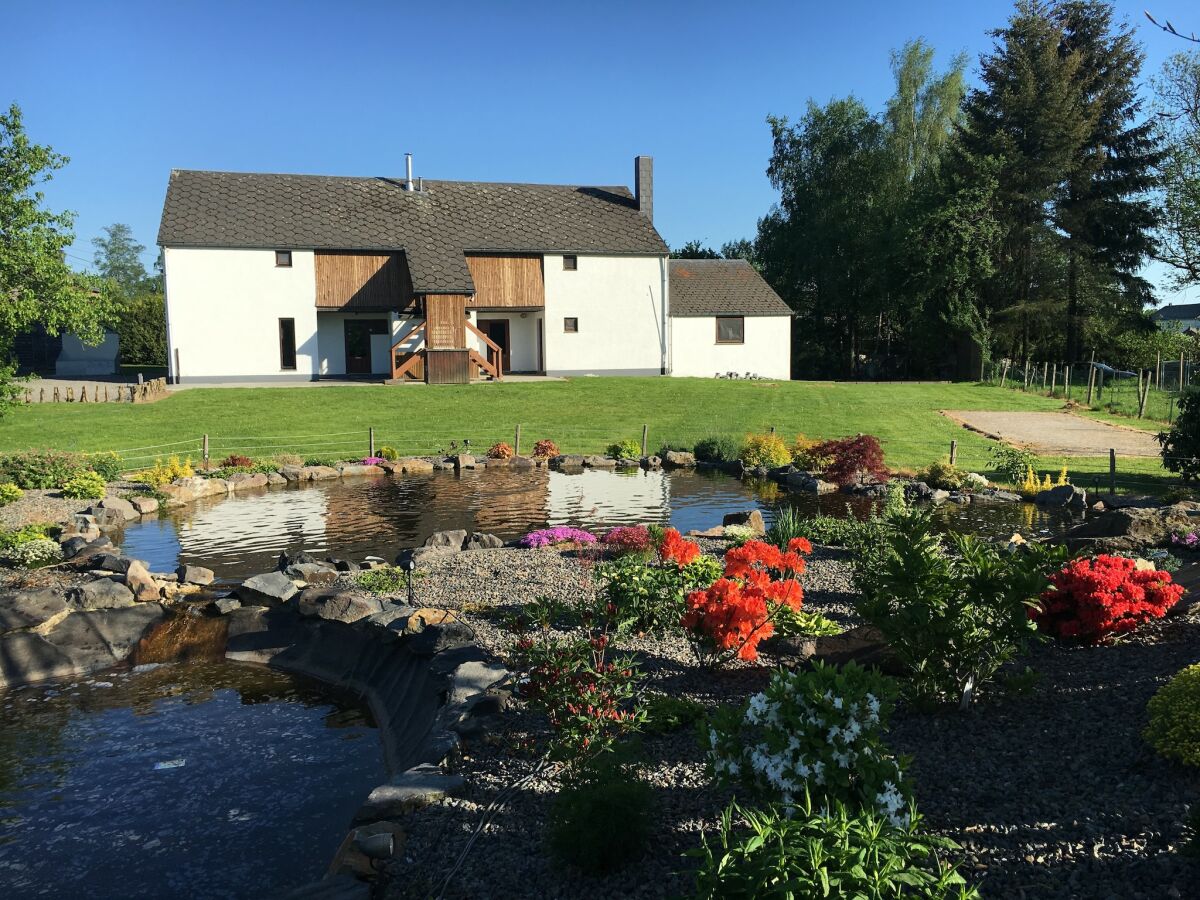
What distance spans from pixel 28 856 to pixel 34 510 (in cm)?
1137

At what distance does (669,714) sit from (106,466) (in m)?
16.9

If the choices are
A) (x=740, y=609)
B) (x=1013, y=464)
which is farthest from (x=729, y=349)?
(x=740, y=609)

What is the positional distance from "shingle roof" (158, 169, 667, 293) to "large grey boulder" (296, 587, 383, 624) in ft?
85.1

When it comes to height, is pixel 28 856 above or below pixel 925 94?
below

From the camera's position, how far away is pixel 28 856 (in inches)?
242

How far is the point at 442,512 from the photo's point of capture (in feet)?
56.1

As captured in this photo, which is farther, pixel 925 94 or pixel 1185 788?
pixel 925 94

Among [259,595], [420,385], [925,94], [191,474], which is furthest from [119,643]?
[925,94]

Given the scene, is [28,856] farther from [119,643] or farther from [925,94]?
[925,94]

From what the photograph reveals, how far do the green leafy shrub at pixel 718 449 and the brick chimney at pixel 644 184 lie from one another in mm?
21562

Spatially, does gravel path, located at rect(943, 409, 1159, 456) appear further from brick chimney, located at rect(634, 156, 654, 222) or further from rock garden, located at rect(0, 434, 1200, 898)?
brick chimney, located at rect(634, 156, 654, 222)

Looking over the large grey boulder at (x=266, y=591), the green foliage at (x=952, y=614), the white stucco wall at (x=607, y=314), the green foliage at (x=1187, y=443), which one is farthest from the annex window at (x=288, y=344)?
the green foliage at (x=952, y=614)

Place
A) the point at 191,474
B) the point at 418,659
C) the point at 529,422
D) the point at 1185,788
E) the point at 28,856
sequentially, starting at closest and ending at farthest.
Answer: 1. the point at 1185,788
2. the point at 28,856
3. the point at 418,659
4. the point at 191,474
5. the point at 529,422

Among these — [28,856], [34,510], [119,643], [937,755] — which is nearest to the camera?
[937,755]
